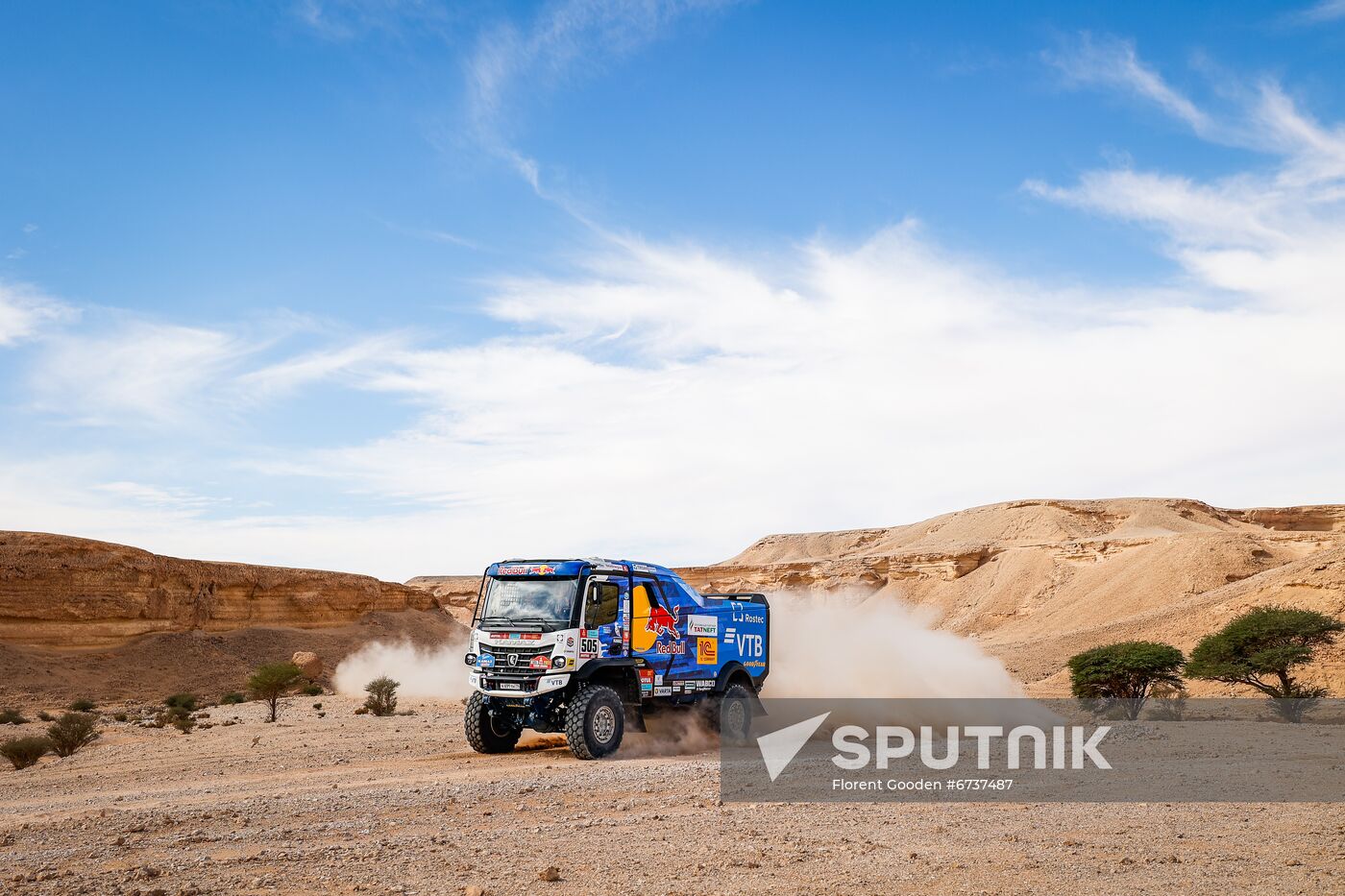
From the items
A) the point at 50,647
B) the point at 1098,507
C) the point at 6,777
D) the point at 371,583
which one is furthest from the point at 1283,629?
the point at 1098,507

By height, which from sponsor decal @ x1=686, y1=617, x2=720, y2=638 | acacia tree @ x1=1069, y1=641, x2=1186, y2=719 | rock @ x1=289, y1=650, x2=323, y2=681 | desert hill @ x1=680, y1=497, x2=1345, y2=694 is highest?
desert hill @ x1=680, y1=497, x2=1345, y2=694

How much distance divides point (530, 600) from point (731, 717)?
4435mm

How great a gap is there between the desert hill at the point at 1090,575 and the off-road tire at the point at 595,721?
25.6 m

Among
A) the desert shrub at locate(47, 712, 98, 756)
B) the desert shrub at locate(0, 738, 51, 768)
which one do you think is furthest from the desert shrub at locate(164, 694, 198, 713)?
the desert shrub at locate(0, 738, 51, 768)

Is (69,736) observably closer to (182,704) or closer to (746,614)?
(182,704)

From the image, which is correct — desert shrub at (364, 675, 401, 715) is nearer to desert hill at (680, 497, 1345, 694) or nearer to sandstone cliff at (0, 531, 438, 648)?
desert hill at (680, 497, 1345, 694)

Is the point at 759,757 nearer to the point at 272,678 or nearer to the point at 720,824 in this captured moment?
the point at 720,824

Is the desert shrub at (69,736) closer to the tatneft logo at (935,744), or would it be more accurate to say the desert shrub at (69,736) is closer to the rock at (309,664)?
the tatneft logo at (935,744)

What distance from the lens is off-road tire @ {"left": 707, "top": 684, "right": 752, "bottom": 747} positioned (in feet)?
57.4

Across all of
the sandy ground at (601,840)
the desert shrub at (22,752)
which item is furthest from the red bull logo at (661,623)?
the desert shrub at (22,752)

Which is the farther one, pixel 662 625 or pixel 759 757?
pixel 662 625

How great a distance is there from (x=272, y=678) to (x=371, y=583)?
127 feet

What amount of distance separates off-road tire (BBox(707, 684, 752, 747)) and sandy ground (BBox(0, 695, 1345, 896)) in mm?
3175

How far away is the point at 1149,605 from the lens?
195ft
